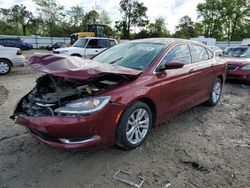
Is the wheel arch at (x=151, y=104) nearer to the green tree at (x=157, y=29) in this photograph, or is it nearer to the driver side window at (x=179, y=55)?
the driver side window at (x=179, y=55)

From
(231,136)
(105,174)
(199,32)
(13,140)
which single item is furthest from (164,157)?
(199,32)

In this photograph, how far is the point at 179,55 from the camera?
13.8 feet

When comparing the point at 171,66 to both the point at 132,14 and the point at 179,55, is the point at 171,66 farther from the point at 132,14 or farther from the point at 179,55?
the point at 132,14

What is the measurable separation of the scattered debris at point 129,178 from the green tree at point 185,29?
197ft

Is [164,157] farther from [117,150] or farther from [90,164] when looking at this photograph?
[90,164]

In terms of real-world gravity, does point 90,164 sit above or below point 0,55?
below

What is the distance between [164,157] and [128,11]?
54768mm

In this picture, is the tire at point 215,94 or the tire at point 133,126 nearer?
the tire at point 133,126

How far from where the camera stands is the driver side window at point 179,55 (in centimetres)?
388

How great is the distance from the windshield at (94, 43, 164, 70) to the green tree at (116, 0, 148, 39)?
5069 centimetres

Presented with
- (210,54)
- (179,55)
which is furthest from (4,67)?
(210,54)

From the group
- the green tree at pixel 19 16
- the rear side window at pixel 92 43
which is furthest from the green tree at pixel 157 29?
Result: the rear side window at pixel 92 43

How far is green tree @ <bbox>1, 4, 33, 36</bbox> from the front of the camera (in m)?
48.5

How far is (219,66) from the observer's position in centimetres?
544
